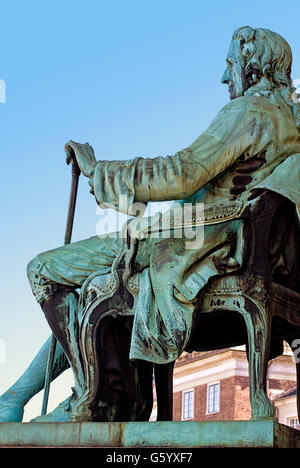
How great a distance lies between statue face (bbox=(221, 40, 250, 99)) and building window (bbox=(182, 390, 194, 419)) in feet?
148

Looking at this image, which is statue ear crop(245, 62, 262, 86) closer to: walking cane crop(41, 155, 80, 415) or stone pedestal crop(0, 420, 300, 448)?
walking cane crop(41, 155, 80, 415)

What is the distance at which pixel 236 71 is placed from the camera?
285 inches

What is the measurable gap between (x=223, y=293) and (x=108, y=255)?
91cm

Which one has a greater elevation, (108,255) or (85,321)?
(108,255)

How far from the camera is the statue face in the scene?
7.20 metres

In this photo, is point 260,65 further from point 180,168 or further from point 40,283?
point 40,283

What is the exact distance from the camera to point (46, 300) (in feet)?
23.0

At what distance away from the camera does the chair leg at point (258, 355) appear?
20.3 ft

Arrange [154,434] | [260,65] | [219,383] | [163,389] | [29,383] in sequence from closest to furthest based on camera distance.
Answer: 1. [154,434]
2. [260,65]
3. [163,389]
4. [29,383]
5. [219,383]

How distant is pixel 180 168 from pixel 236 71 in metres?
0.93

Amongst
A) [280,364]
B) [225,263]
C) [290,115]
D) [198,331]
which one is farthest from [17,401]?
[280,364]

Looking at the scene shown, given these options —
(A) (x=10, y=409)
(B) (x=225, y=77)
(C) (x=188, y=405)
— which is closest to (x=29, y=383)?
(A) (x=10, y=409)

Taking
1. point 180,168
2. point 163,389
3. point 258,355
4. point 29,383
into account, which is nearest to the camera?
point 258,355

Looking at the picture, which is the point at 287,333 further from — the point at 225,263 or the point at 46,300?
the point at 46,300
